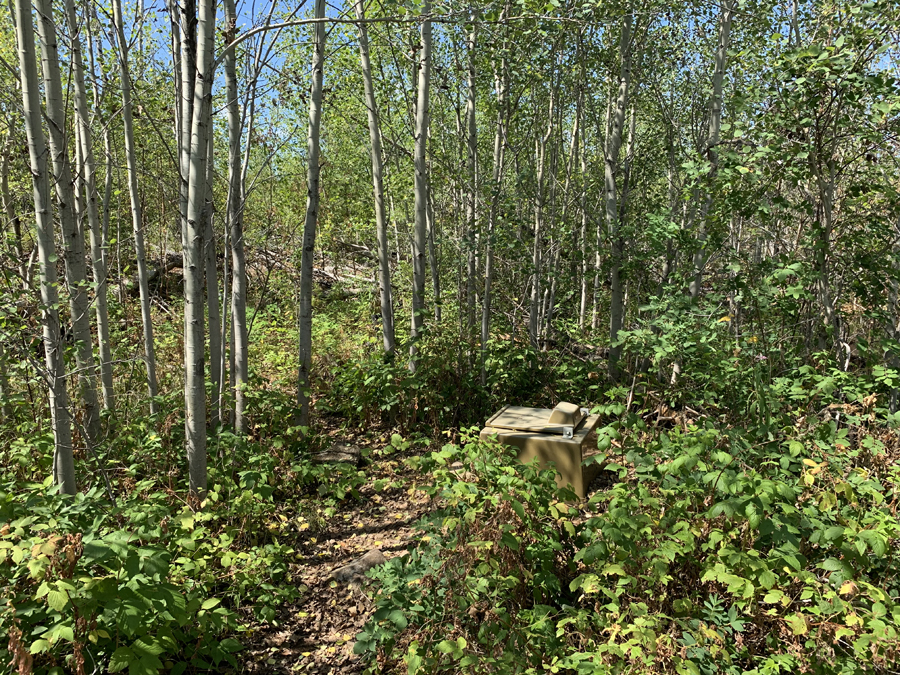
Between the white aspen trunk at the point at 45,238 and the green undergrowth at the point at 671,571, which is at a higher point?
the white aspen trunk at the point at 45,238

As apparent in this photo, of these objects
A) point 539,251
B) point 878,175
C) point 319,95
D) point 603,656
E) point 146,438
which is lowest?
point 603,656

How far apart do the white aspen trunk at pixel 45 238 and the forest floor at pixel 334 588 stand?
1.51 meters

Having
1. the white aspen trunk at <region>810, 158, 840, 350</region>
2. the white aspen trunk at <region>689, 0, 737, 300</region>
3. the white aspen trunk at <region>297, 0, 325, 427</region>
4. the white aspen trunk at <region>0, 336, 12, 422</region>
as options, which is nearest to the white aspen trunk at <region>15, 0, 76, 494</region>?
the white aspen trunk at <region>0, 336, 12, 422</region>

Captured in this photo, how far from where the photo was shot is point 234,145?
4957 millimetres

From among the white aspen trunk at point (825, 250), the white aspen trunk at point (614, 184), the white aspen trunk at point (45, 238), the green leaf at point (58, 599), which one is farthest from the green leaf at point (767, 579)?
the white aspen trunk at point (614, 184)

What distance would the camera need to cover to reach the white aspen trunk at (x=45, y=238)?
3010 mm

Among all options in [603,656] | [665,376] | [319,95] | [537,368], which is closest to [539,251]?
[537,368]

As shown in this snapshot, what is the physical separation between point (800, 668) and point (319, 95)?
555 cm

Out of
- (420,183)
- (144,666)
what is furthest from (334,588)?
(420,183)

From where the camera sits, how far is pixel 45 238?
3186mm

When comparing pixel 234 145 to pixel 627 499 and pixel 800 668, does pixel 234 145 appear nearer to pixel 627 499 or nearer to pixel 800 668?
pixel 627 499

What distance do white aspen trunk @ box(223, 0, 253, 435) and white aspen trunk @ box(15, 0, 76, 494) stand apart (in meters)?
1.68

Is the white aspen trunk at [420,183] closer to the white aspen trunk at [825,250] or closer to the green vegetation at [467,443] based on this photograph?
the green vegetation at [467,443]

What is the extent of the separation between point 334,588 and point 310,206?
11.8 feet
